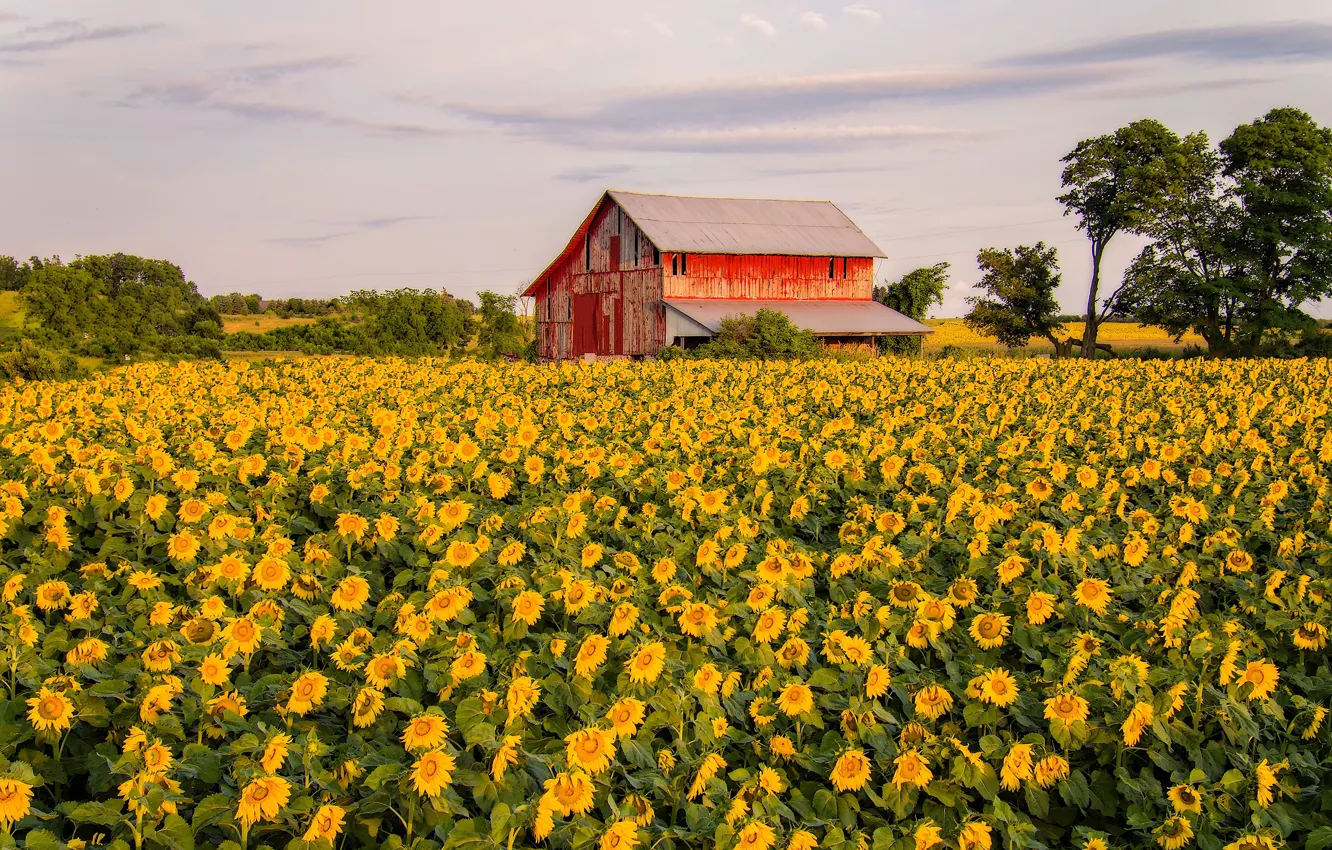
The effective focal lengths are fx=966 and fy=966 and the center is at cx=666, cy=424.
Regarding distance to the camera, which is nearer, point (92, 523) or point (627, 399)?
point (92, 523)

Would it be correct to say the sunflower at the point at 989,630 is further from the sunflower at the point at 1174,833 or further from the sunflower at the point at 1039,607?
the sunflower at the point at 1174,833

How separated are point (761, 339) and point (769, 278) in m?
7.07

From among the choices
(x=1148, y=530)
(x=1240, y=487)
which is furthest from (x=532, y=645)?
Result: (x=1240, y=487)

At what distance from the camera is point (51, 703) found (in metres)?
3.23

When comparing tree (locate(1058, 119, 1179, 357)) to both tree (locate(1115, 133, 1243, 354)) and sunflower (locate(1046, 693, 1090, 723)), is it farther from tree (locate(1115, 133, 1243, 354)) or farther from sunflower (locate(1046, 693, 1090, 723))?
sunflower (locate(1046, 693, 1090, 723))

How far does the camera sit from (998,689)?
3.57 m

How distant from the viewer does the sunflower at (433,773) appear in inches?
110

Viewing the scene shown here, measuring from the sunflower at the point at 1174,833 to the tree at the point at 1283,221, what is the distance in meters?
41.5

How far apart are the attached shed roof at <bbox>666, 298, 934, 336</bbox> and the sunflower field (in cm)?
2732

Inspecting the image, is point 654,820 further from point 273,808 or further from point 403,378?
point 403,378

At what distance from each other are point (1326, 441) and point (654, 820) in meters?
7.64

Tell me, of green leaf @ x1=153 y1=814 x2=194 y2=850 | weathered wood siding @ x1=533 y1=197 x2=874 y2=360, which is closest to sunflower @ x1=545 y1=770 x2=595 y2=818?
green leaf @ x1=153 y1=814 x2=194 y2=850

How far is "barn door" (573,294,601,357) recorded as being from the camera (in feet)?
128

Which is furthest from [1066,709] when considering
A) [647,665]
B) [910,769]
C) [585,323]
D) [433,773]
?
[585,323]
